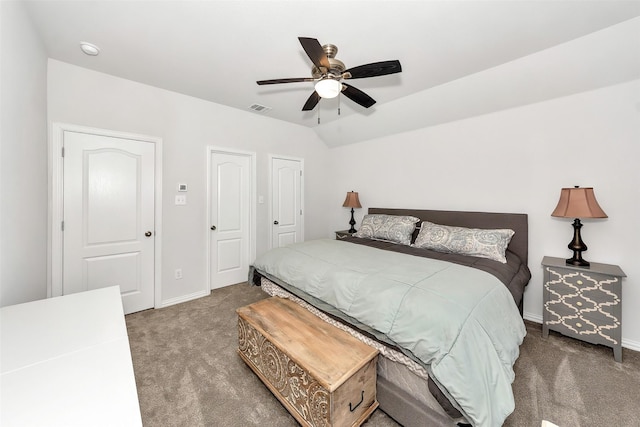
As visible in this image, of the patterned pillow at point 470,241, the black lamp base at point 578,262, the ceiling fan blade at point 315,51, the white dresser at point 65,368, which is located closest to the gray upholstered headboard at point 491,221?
the patterned pillow at point 470,241

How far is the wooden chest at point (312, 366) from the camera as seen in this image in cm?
130

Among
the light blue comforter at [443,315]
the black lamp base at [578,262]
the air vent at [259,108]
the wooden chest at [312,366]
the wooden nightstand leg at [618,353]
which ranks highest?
the air vent at [259,108]

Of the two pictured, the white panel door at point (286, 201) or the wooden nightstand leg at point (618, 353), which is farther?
the white panel door at point (286, 201)

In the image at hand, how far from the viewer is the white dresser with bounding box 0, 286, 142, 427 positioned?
2.23 feet

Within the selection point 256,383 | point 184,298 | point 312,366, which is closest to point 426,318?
point 312,366

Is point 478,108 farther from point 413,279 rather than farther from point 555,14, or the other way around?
point 413,279

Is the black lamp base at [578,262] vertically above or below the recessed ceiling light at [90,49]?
below

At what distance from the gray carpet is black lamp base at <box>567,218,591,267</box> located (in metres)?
0.74

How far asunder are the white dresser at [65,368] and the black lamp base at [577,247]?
131 inches

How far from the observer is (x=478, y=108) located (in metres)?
3.00

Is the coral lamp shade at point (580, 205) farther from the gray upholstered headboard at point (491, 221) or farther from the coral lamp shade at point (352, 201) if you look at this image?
the coral lamp shade at point (352, 201)

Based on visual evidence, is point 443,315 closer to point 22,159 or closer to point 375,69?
point 375,69

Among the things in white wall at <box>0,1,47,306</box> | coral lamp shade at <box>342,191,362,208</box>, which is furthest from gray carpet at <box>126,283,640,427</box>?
coral lamp shade at <box>342,191,362,208</box>

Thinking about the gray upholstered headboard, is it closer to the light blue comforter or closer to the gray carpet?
the gray carpet
